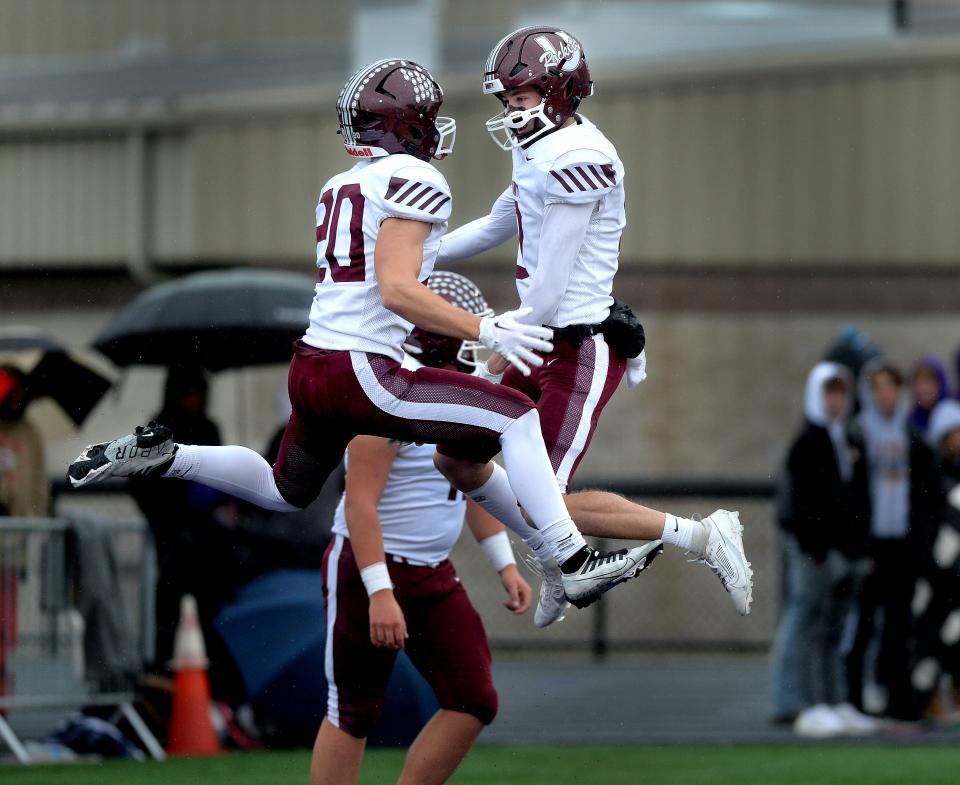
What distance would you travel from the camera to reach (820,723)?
33.2ft

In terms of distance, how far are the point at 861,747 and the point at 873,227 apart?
24.9 feet

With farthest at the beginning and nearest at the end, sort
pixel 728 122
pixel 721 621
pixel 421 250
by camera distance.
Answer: pixel 728 122, pixel 721 621, pixel 421 250

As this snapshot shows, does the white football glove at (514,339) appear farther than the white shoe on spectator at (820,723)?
No

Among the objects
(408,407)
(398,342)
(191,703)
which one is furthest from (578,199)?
(191,703)

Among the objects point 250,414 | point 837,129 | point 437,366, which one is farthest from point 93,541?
point 837,129

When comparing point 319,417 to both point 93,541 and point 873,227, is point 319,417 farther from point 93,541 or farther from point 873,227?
point 873,227

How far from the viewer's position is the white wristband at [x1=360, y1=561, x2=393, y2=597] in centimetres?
597

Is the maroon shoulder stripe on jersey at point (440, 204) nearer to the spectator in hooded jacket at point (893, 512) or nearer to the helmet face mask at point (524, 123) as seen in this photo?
the helmet face mask at point (524, 123)

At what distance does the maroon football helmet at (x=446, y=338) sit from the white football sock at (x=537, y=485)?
584 mm

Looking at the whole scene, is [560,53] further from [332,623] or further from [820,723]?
[820,723]

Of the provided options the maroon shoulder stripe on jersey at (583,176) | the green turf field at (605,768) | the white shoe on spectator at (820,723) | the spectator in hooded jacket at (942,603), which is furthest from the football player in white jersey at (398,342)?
the spectator in hooded jacket at (942,603)

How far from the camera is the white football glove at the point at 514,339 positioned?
18.3 feet

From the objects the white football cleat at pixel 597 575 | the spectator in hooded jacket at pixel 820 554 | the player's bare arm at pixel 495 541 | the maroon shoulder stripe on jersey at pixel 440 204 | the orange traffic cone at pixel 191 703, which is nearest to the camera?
the maroon shoulder stripe on jersey at pixel 440 204

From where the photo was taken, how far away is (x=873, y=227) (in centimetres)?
1620
